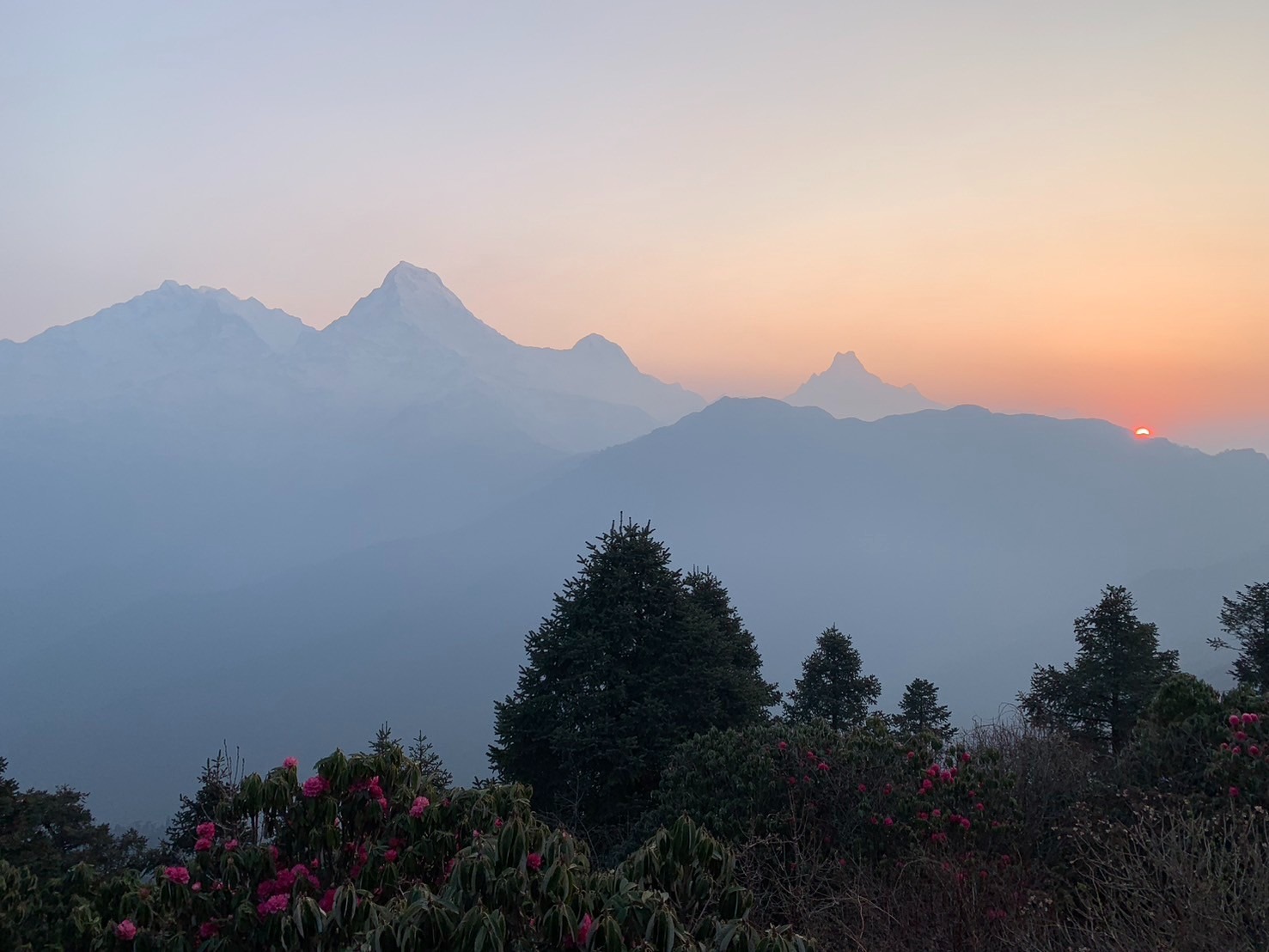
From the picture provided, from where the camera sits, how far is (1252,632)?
2580cm

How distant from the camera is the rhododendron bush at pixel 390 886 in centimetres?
421

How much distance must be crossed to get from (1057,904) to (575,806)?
10128mm

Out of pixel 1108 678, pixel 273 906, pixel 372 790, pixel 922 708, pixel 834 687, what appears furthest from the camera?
pixel 922 708

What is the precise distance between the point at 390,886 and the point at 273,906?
2.75 feet

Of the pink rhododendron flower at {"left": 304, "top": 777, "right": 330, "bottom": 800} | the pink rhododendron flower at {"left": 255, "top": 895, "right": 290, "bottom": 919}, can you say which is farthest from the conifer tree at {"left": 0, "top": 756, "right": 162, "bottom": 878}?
the pink rhododendron flower at {"left": 255, "top": 895, "right": 290, "bottom": 919}

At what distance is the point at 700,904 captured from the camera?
204 inches

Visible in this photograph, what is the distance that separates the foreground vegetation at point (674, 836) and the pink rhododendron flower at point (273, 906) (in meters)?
0.02

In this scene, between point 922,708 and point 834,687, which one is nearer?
point 834,687

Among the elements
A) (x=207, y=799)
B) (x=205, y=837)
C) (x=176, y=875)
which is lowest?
(x=207, y=799)

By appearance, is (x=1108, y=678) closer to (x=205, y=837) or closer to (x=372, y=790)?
(x=372, y=790)

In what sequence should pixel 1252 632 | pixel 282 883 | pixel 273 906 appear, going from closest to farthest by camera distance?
pixel 273 906 → pixel 282 883 → pixel 1252 632

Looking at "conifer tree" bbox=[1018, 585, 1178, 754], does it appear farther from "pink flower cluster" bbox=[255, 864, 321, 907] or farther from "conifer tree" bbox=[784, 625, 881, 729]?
"pink flower cluster" bbox=[255, 864, 321, 907]

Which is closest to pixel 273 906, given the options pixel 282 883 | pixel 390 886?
pixel 282 883

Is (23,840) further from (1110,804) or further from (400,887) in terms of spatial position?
(1110,804)
